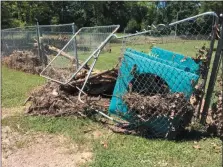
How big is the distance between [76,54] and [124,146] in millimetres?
4847

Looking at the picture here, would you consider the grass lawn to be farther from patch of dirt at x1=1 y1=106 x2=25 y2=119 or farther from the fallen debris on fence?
patch of dirt at x1=1 y1=106 x2=25 y2=119

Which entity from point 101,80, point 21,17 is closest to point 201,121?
point 101,80

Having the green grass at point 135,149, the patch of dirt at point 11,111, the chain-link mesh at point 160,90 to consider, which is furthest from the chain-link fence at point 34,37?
the chain-link mesh at point 160,90

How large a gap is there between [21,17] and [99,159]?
27.0m

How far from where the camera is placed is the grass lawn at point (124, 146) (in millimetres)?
3771

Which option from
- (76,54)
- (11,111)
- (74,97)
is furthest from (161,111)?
(76,54)

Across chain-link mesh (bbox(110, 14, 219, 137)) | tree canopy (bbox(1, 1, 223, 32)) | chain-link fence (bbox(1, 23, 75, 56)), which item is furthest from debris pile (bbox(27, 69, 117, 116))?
tree canopy (bbox(1, 1, 223, 32))

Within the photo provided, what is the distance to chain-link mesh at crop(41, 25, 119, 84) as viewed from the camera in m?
6.21

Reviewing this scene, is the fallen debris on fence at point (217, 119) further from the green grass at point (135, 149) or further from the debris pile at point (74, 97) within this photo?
the debris pile at point (74, 97)

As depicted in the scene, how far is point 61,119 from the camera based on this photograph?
5277mm

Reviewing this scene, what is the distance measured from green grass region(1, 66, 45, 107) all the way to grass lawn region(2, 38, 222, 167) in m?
1.26

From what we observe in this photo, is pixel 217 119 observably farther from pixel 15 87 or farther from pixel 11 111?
pixel 15 87

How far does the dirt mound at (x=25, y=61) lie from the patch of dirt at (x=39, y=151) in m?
6.48

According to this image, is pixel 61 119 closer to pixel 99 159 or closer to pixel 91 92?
pixel 91 92
